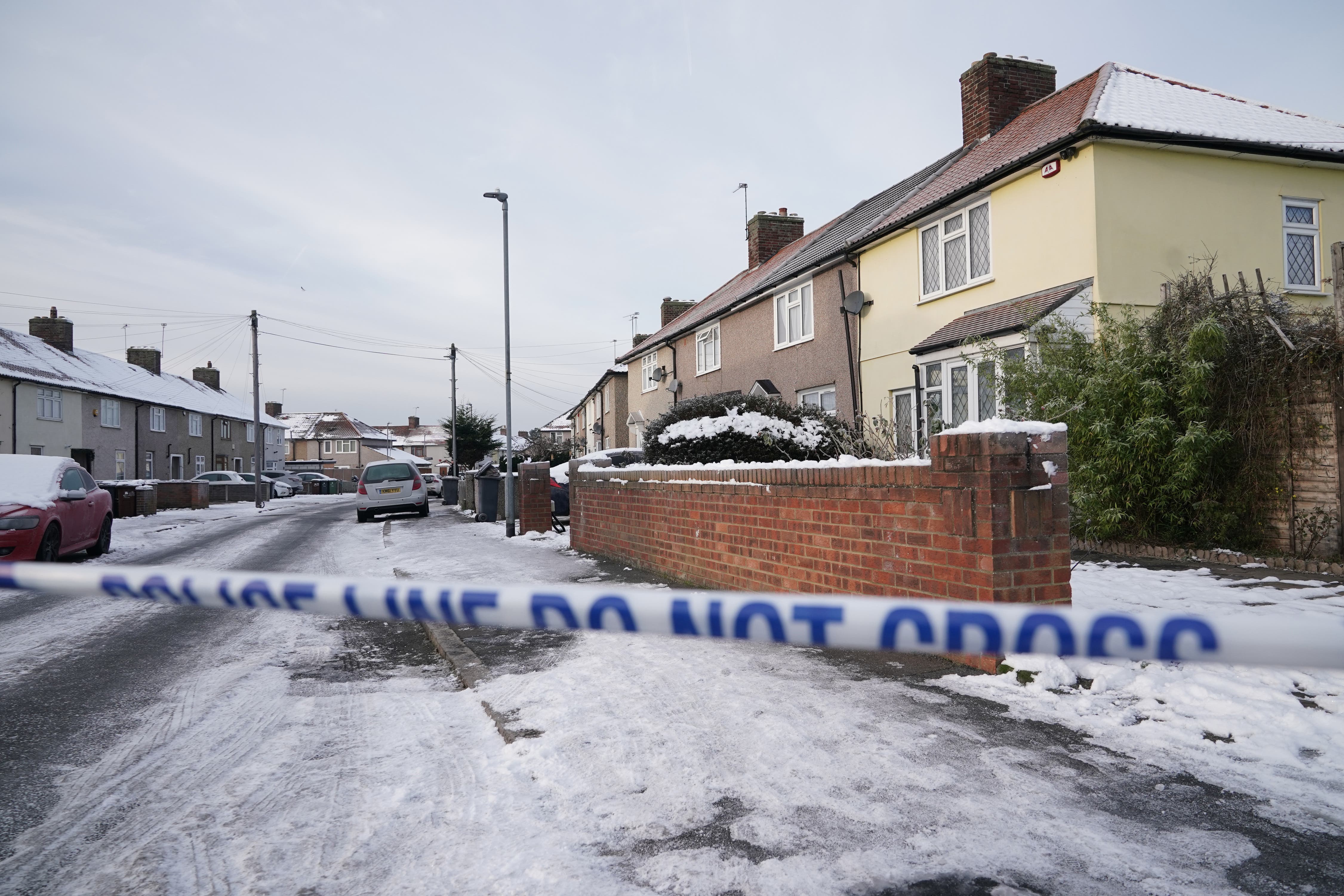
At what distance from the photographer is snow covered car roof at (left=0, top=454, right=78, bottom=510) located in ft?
30.9

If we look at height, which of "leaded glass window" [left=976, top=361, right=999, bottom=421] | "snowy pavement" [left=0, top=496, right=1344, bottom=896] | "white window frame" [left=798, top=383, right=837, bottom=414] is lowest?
"snowy pavement" [left=0, top=496, right=1344, bottom=896]

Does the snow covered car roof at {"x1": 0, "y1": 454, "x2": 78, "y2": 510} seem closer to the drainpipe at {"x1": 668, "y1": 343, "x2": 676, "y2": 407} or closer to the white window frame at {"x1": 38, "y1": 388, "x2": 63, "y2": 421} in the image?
the drainpipe at {"x1": 668, "y1": 343, "x2": 676, "y2": 407}

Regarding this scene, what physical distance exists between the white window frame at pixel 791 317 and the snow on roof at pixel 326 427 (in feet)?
222

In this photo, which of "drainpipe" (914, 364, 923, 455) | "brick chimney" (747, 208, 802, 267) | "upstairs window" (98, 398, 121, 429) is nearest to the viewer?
"drainpipe" (914, 364, 923, 455)

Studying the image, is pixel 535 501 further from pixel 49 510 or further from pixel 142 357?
pixel 142 357

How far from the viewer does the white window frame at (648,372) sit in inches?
1110

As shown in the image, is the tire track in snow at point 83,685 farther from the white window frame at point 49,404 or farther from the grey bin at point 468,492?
the white window frame at point 49,404

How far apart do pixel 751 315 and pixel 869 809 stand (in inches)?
717

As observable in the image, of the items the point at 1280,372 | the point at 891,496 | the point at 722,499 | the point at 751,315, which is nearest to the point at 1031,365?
the point at 1280,372

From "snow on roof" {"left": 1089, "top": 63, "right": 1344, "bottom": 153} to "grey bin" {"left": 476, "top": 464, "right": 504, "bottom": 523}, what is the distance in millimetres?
13388

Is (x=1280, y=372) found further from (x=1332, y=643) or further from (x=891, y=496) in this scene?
(x=1332, y=643)

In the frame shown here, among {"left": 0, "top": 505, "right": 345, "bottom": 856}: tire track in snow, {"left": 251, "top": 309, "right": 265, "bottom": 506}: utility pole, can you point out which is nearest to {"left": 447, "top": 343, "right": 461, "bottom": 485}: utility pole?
{"left": 251, "top": 309, "right": 265, "bottom": 506}: utility pole

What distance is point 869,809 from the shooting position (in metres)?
2.56

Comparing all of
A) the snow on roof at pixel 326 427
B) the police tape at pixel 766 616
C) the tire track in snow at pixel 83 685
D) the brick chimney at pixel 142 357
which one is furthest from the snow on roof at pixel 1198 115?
the snow on roof at pixel 326 427
